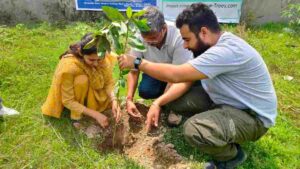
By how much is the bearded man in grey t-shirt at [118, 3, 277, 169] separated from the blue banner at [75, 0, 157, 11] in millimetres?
3236

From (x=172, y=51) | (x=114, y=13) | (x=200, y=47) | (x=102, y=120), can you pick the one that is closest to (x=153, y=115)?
(x=102, y=120)

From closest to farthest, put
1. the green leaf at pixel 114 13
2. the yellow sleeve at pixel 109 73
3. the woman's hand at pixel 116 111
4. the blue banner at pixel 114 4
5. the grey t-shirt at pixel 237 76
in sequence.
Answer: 1. the green leaf at pixel 114 13
2. the grey t-shirt at pixel 237 76
3. the woman's hand at pixel 116 111
4. the yellow sleeve at pixel 109 73
5. the blue banner at pixel 114 4

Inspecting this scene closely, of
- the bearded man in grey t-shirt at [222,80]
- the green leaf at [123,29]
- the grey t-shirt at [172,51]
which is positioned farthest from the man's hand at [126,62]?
the grey t-shirt at [172,51]

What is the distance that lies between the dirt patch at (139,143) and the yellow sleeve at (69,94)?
0.77ft

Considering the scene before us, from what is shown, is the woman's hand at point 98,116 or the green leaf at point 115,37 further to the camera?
the woman's hand at point 98,116

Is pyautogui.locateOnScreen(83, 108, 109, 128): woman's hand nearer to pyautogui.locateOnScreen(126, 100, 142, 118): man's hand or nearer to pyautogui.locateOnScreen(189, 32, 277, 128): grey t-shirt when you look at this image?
pyautogui.locateOnScreen(126, 100, 142, 118): man's hand

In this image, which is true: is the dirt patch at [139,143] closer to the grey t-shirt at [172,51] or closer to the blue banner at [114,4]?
the grey t-shirt at [172,51]

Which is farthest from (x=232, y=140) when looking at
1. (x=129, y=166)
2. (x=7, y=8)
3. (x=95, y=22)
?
(x=7, y=8)

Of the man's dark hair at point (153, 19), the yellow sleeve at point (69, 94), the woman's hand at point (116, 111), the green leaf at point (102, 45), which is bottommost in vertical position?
the woman's hand at point (116, 111)

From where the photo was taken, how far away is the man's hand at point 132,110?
11.2 ft

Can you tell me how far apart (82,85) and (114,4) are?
10.1 ft

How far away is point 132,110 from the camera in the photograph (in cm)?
344

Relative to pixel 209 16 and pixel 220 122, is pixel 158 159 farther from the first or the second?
pixel 209 16

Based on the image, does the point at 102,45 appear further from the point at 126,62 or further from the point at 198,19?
the point at 198,19
